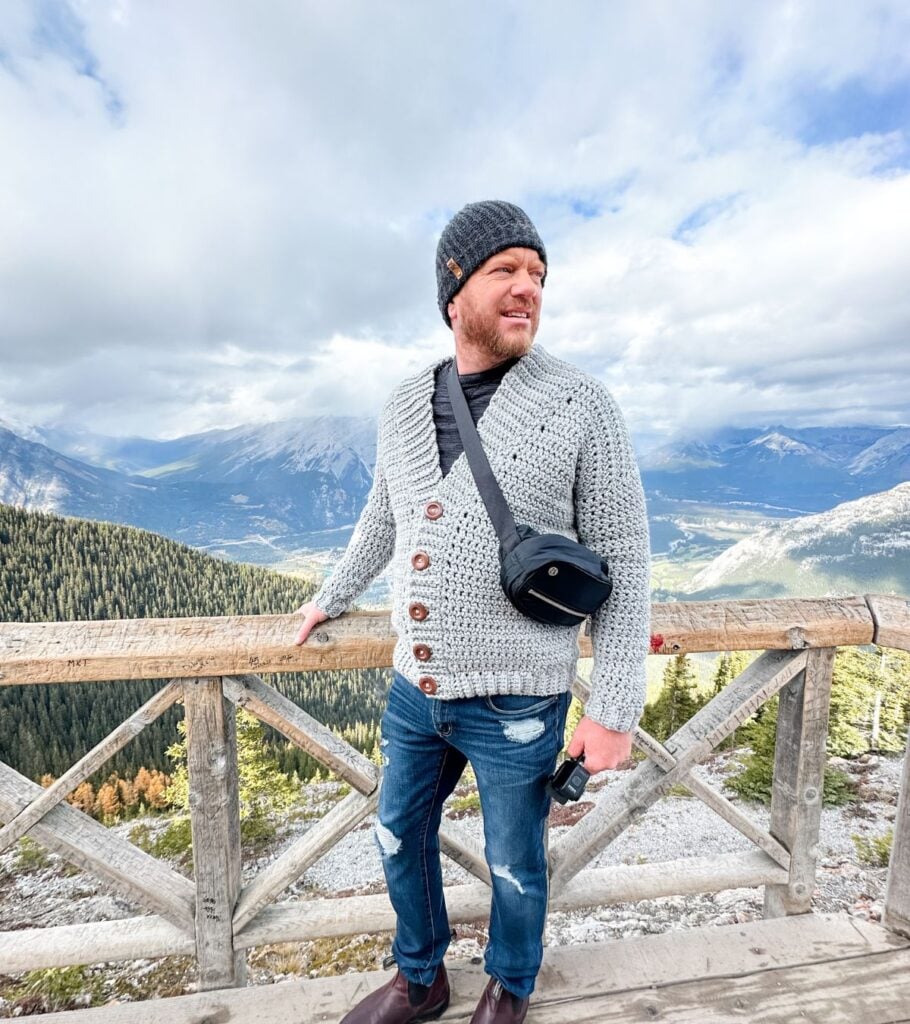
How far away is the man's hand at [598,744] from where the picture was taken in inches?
59.7

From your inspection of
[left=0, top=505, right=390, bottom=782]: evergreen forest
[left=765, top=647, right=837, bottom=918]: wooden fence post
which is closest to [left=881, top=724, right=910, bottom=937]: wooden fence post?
[left=765, top=647, right=837, bottom=918]: wooden fence post

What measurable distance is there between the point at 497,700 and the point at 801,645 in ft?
4.35

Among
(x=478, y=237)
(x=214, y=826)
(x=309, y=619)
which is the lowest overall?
(x=214, y=826)

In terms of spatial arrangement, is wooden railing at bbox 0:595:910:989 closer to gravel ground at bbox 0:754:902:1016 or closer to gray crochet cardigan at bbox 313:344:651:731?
gray crochet cardigan at bbox 313:344:651:731

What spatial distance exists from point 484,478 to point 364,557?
26.3 inches

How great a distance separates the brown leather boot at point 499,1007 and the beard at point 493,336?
2.02 m

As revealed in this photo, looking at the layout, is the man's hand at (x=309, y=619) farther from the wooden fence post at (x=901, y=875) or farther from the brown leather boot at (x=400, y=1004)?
the wooden fence post at (x=901, y=875)

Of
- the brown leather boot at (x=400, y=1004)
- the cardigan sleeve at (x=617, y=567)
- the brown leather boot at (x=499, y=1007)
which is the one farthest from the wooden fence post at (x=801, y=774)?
the brown leather boot at (x=400, y=1004)

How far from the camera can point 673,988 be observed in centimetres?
196

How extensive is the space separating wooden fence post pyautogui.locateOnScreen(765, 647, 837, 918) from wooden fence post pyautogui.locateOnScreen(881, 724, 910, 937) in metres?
0.26

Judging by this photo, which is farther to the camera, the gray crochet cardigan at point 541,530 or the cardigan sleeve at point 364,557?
the cardigan sleeve at point 364,557

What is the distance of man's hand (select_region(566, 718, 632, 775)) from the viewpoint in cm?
152

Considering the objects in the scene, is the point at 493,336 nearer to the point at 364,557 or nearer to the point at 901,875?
the point at 364,557

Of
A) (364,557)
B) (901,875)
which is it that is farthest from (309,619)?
(901,875)
